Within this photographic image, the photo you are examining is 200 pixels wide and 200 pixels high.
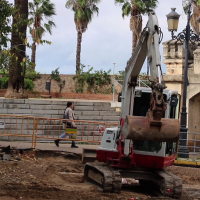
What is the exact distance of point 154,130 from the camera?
10031 mm

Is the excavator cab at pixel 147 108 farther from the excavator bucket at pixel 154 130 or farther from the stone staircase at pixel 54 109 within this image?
the stone staircase at pixel 54 109

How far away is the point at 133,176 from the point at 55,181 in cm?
207

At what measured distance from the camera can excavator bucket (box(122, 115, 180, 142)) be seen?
10.0 metres

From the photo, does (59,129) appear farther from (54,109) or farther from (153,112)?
(153,112)

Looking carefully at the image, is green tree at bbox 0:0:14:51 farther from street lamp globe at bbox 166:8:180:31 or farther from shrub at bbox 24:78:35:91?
shrub at bbox 24:78:35:91

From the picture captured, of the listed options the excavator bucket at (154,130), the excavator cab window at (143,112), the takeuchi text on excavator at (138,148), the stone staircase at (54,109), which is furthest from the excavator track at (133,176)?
the stone staircase at (54,109)

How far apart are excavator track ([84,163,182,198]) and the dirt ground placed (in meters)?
0.21

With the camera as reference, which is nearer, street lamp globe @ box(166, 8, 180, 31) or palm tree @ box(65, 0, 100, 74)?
street lamp globe @ box(166, 8, 180, 31)

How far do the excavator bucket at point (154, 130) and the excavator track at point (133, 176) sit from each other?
6.07ft

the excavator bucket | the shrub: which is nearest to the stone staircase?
the excavator bucket

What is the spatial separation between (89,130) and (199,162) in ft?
16.1

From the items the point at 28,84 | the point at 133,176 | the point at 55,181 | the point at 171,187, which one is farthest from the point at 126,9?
the point at 171,187

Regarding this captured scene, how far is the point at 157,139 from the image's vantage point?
33.1 ft

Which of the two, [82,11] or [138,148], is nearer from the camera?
[138,148]
